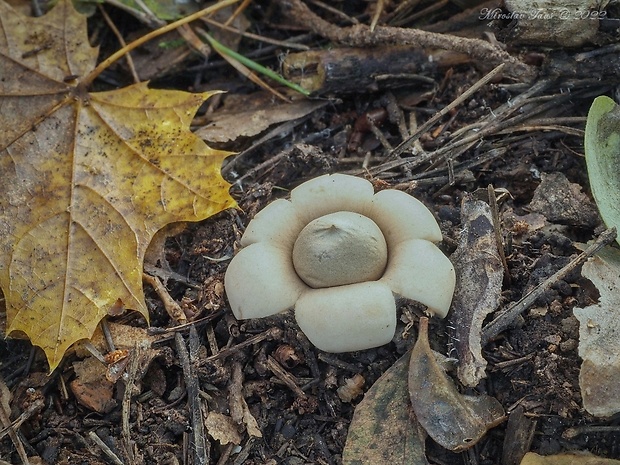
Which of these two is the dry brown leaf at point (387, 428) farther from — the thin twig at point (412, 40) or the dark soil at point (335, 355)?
the thin twig at point (412, 40)

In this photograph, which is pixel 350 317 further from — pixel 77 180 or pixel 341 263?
pixel 77 180

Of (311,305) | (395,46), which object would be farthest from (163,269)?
(395,46)

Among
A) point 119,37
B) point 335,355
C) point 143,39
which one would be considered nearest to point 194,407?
point 335,355

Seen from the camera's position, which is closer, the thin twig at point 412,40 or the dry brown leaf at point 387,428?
the dry brown leaf at point 387,428

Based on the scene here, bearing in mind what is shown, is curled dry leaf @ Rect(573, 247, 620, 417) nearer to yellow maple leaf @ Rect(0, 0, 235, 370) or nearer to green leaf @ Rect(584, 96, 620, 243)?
green leaf @ Rect(584, 96, 620, 243)

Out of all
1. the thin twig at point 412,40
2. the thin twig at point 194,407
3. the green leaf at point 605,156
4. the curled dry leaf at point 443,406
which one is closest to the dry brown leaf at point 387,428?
the curled dry leaf at point 443,406
